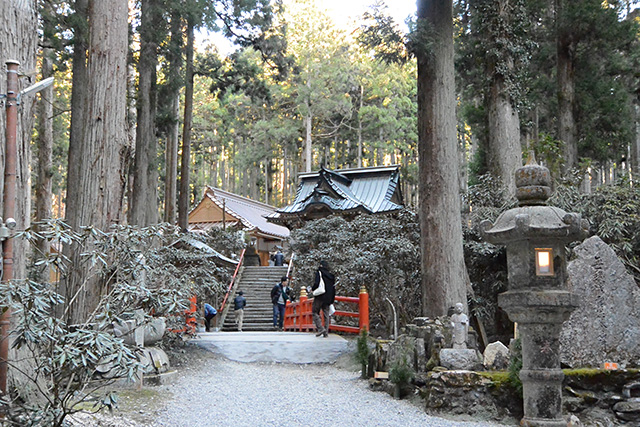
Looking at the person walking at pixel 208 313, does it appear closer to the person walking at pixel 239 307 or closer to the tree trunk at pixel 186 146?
the person walking at pixel 239 307

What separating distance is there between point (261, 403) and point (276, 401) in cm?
23

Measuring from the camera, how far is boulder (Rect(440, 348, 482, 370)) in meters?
7.13

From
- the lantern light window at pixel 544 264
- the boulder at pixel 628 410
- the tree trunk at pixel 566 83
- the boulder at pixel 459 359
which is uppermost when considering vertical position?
the tree trunk at pixel 566 83

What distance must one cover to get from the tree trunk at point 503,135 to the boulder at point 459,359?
7336 millimetres

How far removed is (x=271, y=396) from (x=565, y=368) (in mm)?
3686

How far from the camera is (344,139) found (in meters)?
43.8

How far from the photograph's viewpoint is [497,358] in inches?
288

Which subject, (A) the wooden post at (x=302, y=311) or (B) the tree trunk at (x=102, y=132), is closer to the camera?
(B) the tree trunk at (x=102, y=132)

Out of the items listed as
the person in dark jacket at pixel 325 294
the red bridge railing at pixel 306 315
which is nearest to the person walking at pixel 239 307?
the red bridge railing at pixel 306 315

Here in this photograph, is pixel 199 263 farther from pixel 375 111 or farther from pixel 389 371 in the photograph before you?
pixel 375 111

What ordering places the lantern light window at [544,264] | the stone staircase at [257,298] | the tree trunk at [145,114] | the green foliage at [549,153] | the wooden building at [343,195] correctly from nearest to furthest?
1. the lantern light window at [544,264]
2. the tree trunk at [145,114]
3. the green foliage at [549,153]
4. the stone staircase at [257,298]
5. the wooden building at [343,195]

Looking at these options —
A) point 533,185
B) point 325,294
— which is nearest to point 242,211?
point 325,294

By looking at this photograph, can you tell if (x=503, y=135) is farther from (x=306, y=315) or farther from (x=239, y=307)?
(x=239, y=307)

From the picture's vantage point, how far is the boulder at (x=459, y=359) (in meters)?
7.13
